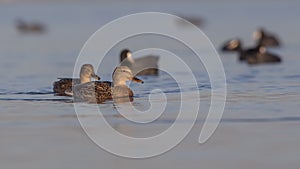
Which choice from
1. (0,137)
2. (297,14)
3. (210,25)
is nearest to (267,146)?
(0,137)

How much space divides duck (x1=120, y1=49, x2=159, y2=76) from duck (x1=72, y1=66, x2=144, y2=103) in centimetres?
321

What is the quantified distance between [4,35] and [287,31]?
9.79 metres

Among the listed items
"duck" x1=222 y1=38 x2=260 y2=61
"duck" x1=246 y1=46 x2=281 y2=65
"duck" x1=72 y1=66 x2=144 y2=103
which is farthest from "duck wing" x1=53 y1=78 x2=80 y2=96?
"duck" x1=222 y1=38 x2=260 y2=61

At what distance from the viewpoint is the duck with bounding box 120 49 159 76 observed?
17344 mm

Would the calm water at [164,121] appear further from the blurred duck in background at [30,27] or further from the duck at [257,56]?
the blurred duck in background at [30,27]

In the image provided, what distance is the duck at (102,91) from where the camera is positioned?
44.2ft

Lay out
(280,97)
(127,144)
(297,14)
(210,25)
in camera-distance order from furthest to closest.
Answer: (297,14)
(210,25)
(280,97)
(127,144)

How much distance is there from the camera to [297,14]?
38.7 m

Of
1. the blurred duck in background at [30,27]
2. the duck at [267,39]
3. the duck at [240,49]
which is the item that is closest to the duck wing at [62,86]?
the duck at [240,49]

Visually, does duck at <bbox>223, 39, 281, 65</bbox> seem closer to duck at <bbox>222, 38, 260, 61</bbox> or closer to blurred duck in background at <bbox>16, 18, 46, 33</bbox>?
duck at <bbox>222, 38, 260, 61</bbox>

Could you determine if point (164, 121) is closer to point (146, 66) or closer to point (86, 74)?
point (86, 74)

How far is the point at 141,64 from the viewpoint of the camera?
703 inches

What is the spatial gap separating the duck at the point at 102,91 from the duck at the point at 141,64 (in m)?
3.21

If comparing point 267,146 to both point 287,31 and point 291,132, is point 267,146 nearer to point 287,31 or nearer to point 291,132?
point 291,132
